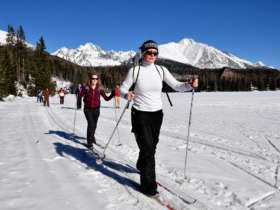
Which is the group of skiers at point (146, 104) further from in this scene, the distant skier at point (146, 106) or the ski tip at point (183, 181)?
the ski tip at point (183, 181)

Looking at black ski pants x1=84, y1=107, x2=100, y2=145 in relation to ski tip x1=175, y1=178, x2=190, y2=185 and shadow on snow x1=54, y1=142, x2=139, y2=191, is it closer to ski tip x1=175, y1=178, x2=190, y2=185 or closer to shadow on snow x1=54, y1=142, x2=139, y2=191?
shadow on snow x1=54, y1=142, x2=139, y2=191

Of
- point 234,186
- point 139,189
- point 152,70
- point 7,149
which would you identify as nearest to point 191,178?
point 234,186

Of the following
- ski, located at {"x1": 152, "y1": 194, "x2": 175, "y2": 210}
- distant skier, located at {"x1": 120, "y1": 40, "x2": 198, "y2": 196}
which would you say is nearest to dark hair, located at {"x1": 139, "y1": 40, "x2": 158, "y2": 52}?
distant skier, located at {"x1": 120, "y1": 40, "x2": 198, "y2": 196}

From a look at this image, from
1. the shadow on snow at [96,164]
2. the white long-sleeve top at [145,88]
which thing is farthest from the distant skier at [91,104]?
the white long-sleeve top at [145,88]

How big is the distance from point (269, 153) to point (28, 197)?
6050 mm

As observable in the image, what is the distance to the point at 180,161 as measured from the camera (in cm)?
510

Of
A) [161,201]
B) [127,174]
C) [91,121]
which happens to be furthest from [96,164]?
[161,201]

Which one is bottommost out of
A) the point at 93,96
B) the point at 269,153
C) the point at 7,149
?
the point at 7,149

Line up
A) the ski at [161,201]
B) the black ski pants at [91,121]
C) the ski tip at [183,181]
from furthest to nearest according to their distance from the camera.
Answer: the black ski pants at [91,121] → the ski tip at [183,181] → the ski at [161,201]

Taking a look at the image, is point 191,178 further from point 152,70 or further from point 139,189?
point 152,70

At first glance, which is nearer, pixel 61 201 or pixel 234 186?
pixel 61 201

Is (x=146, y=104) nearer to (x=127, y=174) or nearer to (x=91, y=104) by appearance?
(x=127, y=174)

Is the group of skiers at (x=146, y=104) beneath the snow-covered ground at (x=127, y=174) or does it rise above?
above

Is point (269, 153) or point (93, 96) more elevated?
point (93, 96)
